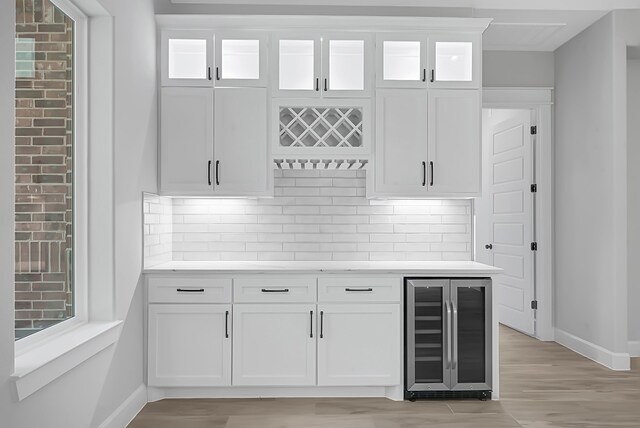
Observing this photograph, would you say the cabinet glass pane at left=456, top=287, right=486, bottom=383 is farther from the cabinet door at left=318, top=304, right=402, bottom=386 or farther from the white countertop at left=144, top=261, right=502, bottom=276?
the cabinet door at left=318, top=304, right=402, bottom=386

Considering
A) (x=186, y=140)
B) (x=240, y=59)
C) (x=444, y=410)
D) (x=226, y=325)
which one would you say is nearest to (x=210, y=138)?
(x=186, y=140)

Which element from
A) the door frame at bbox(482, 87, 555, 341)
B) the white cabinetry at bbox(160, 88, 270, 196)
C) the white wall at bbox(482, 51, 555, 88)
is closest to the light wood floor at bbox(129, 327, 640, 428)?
the door frame at bbox(482, 87, 555, 341)

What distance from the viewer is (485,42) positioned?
500cm

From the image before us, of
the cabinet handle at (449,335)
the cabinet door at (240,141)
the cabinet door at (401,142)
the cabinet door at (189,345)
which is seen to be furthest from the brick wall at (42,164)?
the cabinet handle at (449,335)

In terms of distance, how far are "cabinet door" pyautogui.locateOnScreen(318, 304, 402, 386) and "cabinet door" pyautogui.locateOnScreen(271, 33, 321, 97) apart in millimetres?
1597

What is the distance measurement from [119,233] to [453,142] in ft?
7.93

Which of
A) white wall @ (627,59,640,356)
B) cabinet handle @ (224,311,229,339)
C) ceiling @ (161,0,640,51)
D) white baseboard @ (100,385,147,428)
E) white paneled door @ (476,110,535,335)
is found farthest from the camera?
white paneled door @ (476,110,535,335)

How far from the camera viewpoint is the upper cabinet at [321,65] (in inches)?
148

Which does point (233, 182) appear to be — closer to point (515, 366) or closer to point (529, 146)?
point (515, 366)

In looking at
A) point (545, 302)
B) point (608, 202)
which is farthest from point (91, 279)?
point (545, 302)

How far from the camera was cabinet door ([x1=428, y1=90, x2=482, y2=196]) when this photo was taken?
12.5ft

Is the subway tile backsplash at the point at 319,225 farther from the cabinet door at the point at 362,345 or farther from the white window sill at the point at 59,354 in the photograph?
the white window sill at the point at 59,354

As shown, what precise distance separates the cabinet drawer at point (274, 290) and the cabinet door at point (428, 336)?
697mm

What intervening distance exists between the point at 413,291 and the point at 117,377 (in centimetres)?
195
